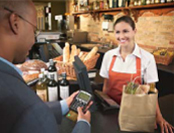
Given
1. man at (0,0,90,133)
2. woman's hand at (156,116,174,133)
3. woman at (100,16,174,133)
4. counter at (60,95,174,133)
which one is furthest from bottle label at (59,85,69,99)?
man at (0,0,90,133)

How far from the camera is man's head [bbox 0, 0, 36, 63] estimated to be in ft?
1.97

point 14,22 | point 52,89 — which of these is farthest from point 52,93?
point 14,22

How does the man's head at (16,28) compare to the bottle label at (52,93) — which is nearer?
the man's head at (16,28)

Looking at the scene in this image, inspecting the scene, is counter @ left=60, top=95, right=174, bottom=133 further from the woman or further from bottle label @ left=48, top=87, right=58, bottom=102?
the woman

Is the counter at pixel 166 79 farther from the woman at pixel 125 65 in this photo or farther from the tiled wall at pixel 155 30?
the woman at pixel 125 65

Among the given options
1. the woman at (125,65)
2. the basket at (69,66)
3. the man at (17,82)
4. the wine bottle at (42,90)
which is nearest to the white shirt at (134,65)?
the woman at (125,65)

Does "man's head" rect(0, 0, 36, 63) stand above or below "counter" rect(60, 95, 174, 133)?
above

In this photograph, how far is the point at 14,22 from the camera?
2.00ft

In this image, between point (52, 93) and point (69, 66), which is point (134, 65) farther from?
point (52, 93)

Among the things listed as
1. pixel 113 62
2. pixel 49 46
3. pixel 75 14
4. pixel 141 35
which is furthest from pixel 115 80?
pixel 75 14

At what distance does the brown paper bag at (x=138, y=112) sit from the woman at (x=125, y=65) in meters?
0.60

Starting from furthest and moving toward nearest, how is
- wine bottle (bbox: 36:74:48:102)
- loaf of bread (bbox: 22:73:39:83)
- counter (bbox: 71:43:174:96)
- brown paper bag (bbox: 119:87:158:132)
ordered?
counter (bbox: 71:43:174:96), loaf of bread (bbox: 22:73:39:83), wine bottle (bbox: 36:74:48:102), brown paper bag (bbox: 119:87:158:132)

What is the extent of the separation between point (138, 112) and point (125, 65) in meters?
0.77

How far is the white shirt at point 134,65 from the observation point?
170cm
